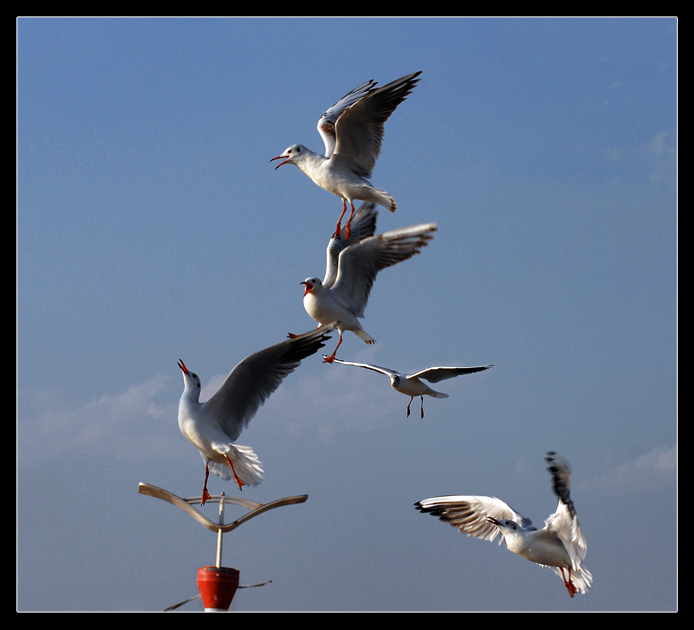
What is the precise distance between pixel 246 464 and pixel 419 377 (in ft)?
7.66

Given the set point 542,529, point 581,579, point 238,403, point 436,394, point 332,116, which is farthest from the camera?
point 332,116

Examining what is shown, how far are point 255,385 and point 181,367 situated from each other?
33.2 inches

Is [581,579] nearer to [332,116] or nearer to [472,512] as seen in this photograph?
[472,512]

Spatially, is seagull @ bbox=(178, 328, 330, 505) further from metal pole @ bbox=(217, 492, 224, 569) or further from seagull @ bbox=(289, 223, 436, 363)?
seagull @ bbox=(289, 223, 436, 363)

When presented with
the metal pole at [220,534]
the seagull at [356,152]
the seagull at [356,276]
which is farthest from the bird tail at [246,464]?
the seagull at [356,152]

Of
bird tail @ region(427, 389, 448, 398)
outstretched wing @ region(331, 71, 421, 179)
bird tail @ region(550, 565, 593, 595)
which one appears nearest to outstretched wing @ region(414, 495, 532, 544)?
bird tail @ region(550, 565, 593, 595)

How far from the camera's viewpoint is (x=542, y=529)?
948cm

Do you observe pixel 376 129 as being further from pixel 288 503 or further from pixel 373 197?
pixel 288 503

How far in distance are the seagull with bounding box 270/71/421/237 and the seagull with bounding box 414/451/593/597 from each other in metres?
3.59

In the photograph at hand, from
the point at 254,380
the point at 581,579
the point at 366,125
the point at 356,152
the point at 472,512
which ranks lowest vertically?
the point at 581,579

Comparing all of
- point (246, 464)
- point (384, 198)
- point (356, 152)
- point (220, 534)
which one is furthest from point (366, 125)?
point (220, 534)

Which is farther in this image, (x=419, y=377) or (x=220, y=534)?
(x=419, y=377)

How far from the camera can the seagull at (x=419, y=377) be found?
1022 centimetres

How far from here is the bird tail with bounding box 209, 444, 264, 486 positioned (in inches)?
361
